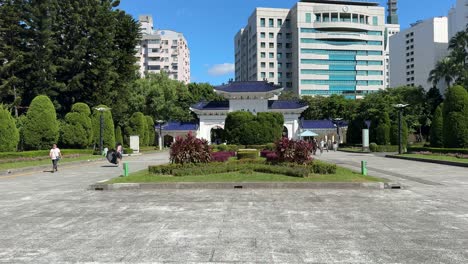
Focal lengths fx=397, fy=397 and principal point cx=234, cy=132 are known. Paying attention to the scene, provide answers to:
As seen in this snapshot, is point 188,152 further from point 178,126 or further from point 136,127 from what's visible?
point 178,126

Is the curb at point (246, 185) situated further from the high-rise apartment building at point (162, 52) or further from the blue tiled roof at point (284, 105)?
the high-rise apartment building at point (162, 52)

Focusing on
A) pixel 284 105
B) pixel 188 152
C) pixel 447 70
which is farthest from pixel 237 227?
pixel 447 70

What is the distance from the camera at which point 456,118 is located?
1126 inches

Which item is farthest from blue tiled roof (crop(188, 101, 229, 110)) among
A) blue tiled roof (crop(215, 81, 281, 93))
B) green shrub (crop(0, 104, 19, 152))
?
green shrub (crop(0, 104, 19, 152))

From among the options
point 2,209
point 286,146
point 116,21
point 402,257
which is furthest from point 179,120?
point 402,257

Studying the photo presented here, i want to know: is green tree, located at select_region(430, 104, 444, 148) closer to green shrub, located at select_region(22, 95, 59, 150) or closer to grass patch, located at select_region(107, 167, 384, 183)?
grass patch, located at select_region(107, 167, 384, 183)

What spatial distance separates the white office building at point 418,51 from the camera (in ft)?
382

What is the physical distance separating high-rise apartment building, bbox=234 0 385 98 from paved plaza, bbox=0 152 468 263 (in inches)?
3906

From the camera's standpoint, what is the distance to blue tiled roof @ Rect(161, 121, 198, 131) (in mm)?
66188

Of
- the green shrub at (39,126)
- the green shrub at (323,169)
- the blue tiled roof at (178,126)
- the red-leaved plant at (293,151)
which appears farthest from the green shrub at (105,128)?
the green shrub at (323,169)

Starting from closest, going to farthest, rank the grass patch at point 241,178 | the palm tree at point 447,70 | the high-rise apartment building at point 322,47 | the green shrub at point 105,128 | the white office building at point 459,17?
the grass patch at point 241,178 < the green shrub at point 105,128 < the palm tree at point 447,70 < the white office building at point 459,17 < the high-rise apartment building at point 322,47

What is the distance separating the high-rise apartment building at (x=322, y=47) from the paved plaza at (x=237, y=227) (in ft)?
325

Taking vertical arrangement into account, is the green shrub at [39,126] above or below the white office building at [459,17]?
below

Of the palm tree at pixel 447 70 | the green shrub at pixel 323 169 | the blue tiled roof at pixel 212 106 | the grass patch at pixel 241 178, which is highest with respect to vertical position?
the palm tree at pixel 447 70
